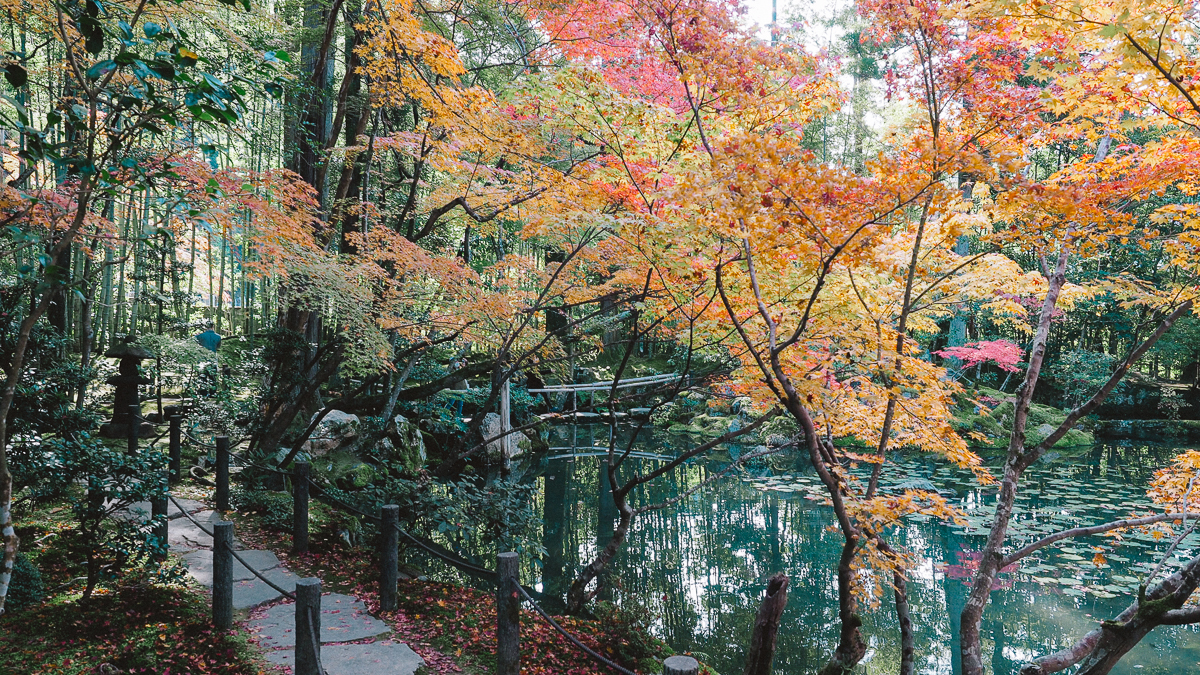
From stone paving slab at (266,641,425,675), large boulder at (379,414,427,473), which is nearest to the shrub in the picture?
stone paving slab at (266,641,425,675)

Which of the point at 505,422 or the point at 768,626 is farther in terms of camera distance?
the point at 505,422

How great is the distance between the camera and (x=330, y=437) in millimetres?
9961

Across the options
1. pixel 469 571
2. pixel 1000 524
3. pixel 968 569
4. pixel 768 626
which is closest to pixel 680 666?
pixel 768 626

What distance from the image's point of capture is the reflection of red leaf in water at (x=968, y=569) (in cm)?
770

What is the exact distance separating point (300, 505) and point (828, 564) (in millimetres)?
6476

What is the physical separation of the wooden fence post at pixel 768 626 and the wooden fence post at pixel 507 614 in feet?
5.58

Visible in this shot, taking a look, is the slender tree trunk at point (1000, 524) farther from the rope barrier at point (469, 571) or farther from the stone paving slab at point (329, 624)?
the stone paving slab at point (329, 624)

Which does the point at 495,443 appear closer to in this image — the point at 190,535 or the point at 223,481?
the point at 223,481

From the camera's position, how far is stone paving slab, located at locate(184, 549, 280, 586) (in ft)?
17.1

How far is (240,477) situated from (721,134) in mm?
6462

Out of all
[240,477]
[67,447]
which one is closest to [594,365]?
[240,477]

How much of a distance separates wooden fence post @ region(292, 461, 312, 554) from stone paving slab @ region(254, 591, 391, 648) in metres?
1.04

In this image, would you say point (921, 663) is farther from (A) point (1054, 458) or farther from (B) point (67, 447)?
(A) point (1054, 458)

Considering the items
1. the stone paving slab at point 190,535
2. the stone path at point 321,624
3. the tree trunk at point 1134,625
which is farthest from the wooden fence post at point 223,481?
the tree trunk at point 1134,625
